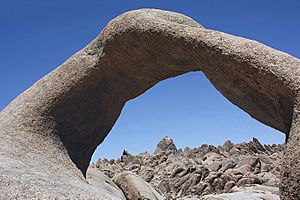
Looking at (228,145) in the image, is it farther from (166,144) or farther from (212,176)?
(212,176)

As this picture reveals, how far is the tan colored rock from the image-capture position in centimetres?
1090

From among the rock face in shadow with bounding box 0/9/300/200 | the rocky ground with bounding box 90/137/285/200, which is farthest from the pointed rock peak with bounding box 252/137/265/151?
the rock face in shadow with bounding box 0/9/300/200

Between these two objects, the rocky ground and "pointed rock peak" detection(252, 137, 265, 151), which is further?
"pointed rock peak" detection(252, 137, 265, 151)

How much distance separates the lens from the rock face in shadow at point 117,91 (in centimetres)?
573

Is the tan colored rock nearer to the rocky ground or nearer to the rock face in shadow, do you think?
the rocky ground

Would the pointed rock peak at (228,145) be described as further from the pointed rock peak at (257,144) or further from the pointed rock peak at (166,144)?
the pointed rock peak at (166,144)

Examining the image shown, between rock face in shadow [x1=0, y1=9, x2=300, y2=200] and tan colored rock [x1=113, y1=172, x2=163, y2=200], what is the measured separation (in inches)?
91.2

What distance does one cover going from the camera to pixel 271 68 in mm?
5797

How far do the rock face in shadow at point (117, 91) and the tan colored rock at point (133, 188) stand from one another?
7.60 ft

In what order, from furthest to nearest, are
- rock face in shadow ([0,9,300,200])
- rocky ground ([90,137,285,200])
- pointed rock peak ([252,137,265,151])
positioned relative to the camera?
pointed rock peak ([252,137,265,151])
rocky ground ([90,137,285,200])
rock face in shadow ([0,9,300,200])

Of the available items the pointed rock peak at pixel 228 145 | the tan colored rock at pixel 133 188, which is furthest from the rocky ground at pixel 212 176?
the pointed rock peak at pixel 228 145

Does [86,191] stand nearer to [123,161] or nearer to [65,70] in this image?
[65,70]

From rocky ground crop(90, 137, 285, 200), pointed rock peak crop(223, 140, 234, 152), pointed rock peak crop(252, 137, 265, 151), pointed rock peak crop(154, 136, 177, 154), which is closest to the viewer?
rocky ground crop(90, 137, 285, 200)

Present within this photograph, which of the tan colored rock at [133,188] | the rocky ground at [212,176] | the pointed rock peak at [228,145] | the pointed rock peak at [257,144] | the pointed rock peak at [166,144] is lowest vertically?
the tan colored rock at [133,188]
